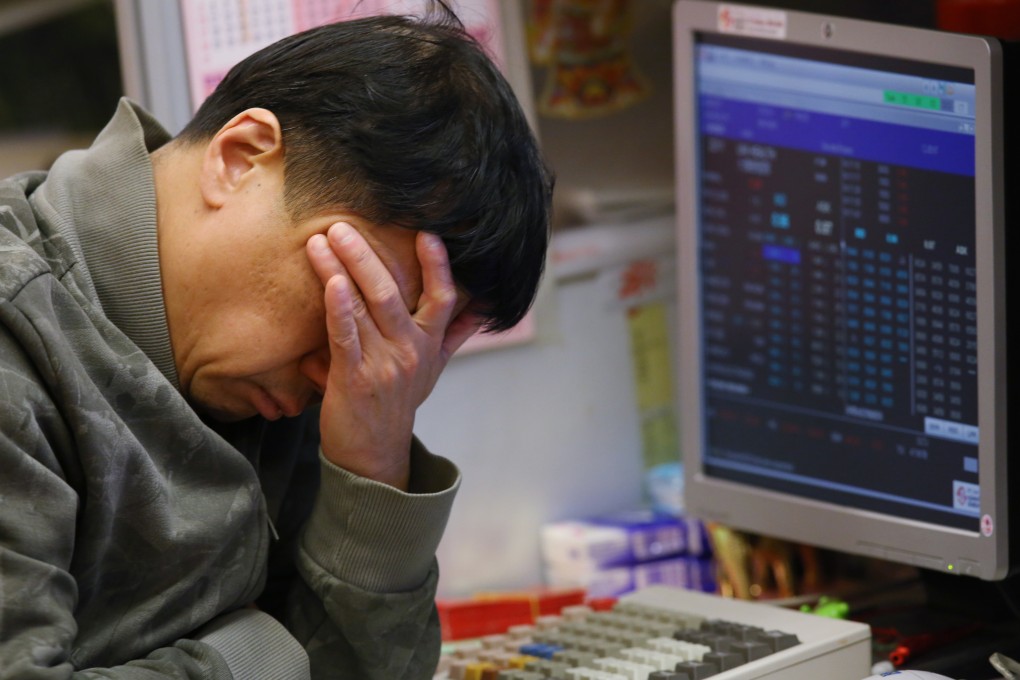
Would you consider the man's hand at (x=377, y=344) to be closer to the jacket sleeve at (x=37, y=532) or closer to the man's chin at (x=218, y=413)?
the man's chin at (x=218, y=413)

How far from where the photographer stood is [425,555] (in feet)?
3.35

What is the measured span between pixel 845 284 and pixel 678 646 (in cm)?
37

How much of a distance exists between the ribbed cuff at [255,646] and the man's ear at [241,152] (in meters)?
0.32

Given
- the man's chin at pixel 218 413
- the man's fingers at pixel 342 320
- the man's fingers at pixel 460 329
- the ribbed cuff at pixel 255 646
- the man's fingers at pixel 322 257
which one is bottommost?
the ribbed cuff at pixel 255 646

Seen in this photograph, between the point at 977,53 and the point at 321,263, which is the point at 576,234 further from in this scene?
the point at 321,263

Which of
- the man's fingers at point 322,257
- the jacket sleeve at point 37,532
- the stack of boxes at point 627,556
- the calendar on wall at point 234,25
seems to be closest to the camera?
the jacket sleeve at point 37,532

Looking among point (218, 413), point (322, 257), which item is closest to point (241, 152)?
point (322, 257)

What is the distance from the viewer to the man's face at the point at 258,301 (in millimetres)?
887

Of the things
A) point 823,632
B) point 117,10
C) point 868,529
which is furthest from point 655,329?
point 117,10

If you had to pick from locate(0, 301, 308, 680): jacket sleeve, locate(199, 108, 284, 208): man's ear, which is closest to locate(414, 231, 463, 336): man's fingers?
locate(199, 108, 284, 208): man's ear

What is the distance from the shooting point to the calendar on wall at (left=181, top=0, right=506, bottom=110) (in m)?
1.27

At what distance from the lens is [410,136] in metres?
0.87

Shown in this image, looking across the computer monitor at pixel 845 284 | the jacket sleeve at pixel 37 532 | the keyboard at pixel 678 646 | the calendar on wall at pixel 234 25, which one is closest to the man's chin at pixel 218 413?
the jacket sleeve at pixel 37 532

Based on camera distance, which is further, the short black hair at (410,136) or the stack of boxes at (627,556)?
the stack of boxes at (627,556)
